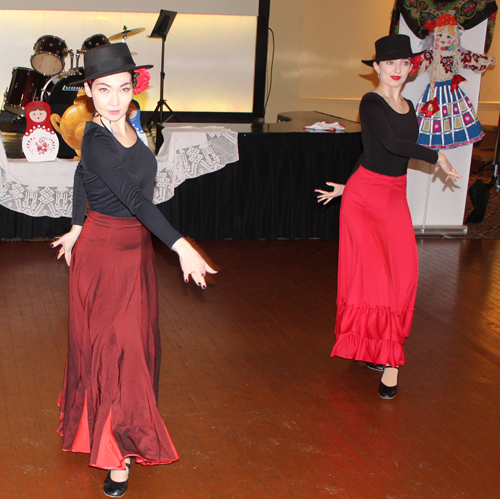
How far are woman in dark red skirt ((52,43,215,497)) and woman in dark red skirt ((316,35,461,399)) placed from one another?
3.73ft

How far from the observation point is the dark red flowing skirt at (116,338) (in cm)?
211

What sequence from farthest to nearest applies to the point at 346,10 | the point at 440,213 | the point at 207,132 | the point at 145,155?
the point at 346,10
the point at 440,213
the point at 207,132
the point at 145,155

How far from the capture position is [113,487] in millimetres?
2195

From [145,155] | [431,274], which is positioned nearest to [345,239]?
[145,155]

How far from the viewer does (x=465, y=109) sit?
511 cm

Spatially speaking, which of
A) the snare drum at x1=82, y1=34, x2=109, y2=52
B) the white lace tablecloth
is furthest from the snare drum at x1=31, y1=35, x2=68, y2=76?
the white lace tablecloth

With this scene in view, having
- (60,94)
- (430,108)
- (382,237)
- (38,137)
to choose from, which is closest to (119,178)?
(382,237)

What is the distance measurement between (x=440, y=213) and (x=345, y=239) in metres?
3.16

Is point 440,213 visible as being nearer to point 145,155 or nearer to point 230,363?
point 230,363

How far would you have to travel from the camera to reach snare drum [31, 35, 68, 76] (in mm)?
7762

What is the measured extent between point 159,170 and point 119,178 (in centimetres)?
318

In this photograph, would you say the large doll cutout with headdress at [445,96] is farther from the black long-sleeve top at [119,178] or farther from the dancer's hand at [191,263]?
the dancer's hand at [191,263]

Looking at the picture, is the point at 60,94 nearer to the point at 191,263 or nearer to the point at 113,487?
the point at 113,487

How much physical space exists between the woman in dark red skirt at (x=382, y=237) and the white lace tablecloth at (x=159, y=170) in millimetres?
2294
